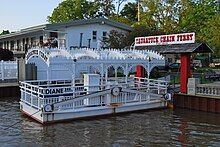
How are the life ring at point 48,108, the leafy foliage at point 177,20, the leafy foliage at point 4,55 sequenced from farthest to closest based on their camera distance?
the leafy foliage at point 177,20, the leafy foliage at point 4,55, the life ring at point 48,108

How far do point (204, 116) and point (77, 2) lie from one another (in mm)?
61087

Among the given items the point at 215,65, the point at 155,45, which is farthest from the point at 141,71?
the point at 215,65

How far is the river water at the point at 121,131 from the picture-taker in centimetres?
1659

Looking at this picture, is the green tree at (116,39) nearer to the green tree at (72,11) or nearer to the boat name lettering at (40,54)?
the boat name lettering at (40,54)

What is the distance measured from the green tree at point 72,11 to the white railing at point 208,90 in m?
55.7

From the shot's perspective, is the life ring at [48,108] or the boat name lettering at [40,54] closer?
the life ring at [48,108]

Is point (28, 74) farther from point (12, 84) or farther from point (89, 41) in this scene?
point (89, 41)

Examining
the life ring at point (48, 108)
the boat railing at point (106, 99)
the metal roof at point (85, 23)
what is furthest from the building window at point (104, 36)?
the life ring at point (48, 108)

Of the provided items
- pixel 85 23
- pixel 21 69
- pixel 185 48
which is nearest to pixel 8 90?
pixel 21 69

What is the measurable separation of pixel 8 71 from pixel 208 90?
19.4 m

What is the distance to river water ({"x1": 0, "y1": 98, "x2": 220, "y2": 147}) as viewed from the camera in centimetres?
1659

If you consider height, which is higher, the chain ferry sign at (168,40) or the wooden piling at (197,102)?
the chain ferry sign at (168,40)

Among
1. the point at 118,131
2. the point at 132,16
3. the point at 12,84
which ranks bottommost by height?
the point at 118,131

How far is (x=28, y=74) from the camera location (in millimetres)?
32438
